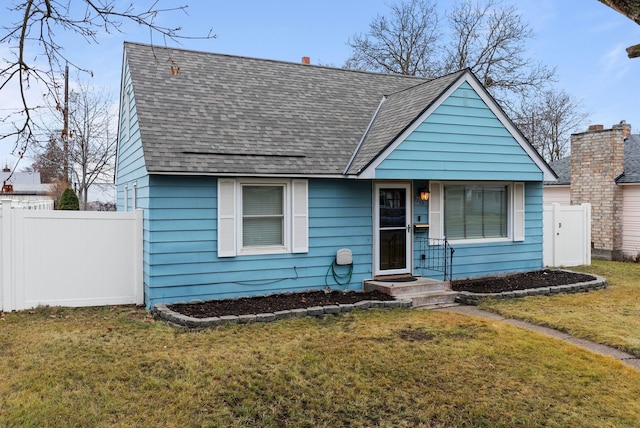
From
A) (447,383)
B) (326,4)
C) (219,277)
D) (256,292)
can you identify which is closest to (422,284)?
(256,292)

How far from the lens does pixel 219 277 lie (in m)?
8.77

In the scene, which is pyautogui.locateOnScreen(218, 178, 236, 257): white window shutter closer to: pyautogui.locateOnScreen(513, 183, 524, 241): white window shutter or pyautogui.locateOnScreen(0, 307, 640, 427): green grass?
pyautogui.locateOnScreen(0, 307, 640, 427): green grass

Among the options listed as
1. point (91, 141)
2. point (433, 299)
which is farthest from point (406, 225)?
point (91, 141)

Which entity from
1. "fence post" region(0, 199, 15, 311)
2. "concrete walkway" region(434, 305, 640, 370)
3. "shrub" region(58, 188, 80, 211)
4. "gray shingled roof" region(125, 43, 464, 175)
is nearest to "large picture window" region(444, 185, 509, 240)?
"gray shingled roof" region(125, 43, 464, 175)

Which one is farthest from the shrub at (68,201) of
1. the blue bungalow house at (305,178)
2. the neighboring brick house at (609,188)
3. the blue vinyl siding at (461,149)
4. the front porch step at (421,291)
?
the neighboring brick house at (609,188)

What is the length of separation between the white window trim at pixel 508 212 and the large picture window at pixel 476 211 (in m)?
0.09

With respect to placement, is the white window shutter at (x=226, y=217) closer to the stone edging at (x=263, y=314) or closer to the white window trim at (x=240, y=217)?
the white window trim at (x=240, y=217)

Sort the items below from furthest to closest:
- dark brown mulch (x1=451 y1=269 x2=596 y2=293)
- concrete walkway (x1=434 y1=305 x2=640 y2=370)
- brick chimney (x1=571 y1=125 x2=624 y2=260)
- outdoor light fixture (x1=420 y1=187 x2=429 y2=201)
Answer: brick chimney (x1=571 y1=125 x2=624 y2=260) < outdoor light fixture (x1=420 y1=187 x2=429 y2=201) < dark brown mulch (x1=451 y1=269 x2=596 y2=293) < concrete walkway (x1=434 y1=305 x2=640 y2=370)

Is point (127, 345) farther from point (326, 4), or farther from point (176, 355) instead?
point (326, 4)

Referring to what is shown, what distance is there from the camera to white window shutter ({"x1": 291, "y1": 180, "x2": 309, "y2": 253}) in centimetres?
931

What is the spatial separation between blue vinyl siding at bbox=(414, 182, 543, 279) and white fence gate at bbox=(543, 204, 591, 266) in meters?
2.09

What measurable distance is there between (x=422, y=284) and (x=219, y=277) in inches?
155

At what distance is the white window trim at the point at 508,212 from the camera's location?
10711 mm

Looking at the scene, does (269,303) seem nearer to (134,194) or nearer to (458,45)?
(134,194)
